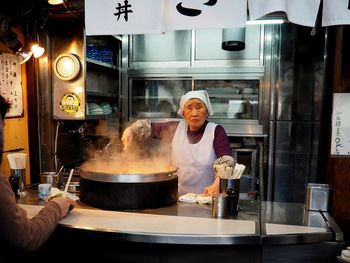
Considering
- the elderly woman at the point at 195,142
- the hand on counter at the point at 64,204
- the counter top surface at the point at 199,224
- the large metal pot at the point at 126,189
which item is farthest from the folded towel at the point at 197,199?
the hand on counter at the point at 64,204

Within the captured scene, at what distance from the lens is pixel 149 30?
2.56 meters

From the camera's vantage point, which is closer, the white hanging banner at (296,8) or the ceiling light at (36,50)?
the white hanging banner at (296,8)

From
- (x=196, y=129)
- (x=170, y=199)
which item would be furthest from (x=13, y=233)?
(x=196, y=129)

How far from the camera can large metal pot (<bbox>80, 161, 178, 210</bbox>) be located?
2266mm

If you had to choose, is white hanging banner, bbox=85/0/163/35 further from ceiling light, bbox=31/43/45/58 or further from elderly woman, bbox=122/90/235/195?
ceiling light, bbox=31/43/45/58

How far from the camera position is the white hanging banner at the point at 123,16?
8.34ft

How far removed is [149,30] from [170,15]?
0.65 feet

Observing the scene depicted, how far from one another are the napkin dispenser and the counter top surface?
2.2 inches

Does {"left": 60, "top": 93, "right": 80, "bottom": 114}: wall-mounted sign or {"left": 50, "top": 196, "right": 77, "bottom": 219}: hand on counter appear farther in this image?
{"left": 60, "top": 93, "right": 80, "bottom": 114}: wall-mounted sign

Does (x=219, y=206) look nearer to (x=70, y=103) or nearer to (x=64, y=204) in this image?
(x=64, y=204)

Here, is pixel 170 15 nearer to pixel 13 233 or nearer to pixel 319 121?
pixel 13 233

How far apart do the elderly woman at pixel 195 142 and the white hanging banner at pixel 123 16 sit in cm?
93

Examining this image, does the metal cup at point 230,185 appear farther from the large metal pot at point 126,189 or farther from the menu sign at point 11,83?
the menu sign at point 11,83

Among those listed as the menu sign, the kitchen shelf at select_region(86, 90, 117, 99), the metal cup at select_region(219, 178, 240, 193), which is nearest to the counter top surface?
the metal cup at select_region(219, 178, 240, 193)
